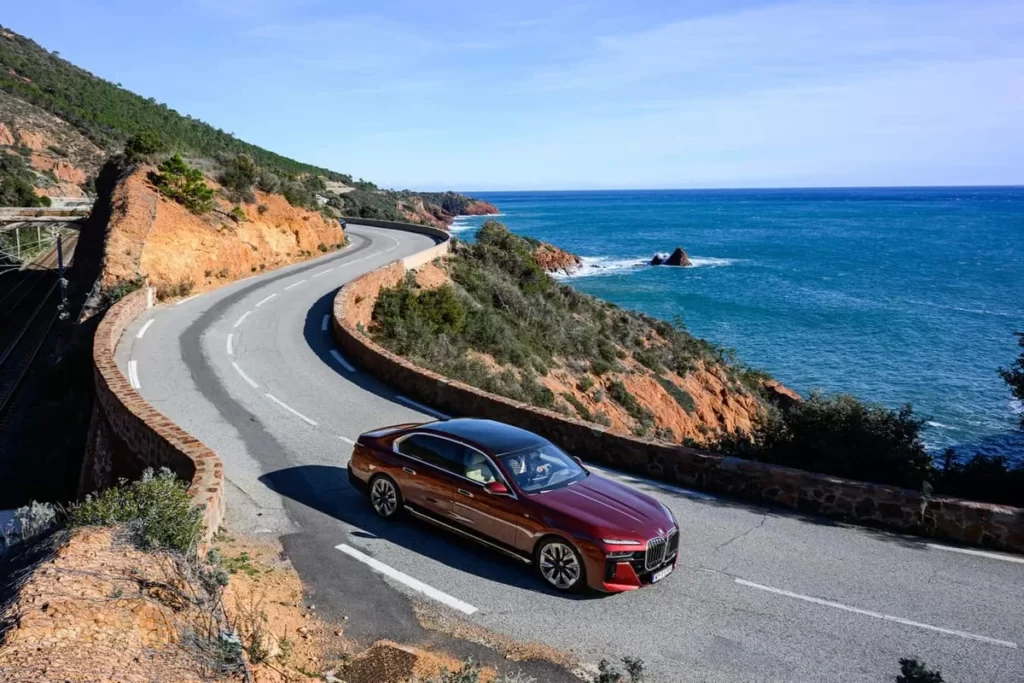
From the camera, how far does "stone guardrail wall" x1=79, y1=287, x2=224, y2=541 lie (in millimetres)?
8555

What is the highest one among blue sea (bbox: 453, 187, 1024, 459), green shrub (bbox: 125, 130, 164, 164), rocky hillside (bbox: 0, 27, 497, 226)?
rocky hillside (bbox: 0, 27, 497, 226)

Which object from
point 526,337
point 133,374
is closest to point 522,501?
point 133,374

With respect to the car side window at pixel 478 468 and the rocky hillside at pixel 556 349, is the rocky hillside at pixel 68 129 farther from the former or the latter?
the car side window at pixel 478 468

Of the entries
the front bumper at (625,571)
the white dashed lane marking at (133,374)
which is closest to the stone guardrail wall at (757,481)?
the front bumper at (625,571)

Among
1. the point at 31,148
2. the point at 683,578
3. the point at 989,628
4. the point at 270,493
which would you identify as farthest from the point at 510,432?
the point at 31,148

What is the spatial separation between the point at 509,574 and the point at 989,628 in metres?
4.63

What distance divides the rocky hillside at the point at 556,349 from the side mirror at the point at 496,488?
10.4 metres

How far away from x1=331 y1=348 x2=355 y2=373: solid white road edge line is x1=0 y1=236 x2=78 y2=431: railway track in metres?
10.5

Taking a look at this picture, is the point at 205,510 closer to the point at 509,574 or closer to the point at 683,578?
the point at 509,574

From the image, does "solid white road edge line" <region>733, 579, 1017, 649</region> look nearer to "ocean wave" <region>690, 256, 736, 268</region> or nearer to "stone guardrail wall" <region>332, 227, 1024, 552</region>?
"stone guardrail wall" <region>332, 227, 1024, 552</region>

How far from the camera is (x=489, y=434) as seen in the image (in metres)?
9.03

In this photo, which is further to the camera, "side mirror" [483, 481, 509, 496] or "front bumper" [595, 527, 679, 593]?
"side mirror" [483, 481, 509, 496]

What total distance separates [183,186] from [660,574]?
94.6 feet

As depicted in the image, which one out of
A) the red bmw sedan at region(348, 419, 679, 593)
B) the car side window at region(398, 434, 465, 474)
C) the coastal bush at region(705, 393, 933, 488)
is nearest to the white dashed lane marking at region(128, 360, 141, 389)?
the red bmw sedan at region(348, 419, 679, 593)
